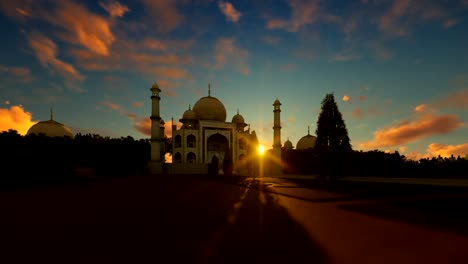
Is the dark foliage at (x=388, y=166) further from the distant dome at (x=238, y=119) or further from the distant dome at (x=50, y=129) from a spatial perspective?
the distant dome at (x=50, y=129)

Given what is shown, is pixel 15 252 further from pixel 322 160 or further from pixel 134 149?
pixel 134 149

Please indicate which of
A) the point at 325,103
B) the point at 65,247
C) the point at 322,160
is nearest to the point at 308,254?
the point at 65,247

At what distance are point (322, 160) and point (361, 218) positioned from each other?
629 inches

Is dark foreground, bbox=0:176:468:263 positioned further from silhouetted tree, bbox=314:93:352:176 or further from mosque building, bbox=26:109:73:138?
mosque building, bbox=26:109:73:138

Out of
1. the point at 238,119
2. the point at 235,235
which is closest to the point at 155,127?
the point at 238,119

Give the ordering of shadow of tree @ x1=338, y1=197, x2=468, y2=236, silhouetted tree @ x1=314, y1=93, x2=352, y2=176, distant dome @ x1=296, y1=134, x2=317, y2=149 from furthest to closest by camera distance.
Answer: distant dome @ x1=296, y1=134, x2=317, y2=149
silhouetted tree @ x1=314, y1=93, x2=352, y2=176
shadow of tree @ x1=338, y1=197, x2=468, y2=236

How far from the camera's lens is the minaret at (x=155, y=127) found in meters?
44.7

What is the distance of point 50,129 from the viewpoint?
50406mm

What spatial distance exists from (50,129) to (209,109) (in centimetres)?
3486

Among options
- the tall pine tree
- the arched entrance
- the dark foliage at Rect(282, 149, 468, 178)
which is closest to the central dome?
the arched entrance

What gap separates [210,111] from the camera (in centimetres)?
5466

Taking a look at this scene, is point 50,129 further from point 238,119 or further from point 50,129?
point 238,119

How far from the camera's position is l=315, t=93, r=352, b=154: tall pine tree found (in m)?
22.0

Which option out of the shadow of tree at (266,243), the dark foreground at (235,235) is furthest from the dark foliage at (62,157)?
the shadow of tree at (266,243)
